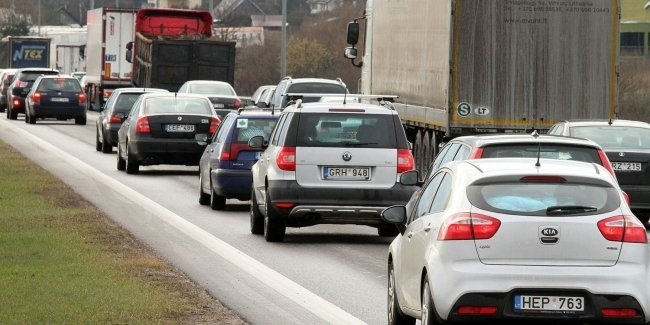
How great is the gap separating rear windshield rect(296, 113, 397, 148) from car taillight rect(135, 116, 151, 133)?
12.4m

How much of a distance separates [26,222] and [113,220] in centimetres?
147

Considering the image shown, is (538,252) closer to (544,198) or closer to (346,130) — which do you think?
(544,198)

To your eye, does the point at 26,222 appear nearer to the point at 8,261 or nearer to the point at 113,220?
the point at 113,220

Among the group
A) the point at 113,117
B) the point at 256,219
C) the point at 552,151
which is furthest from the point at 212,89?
the point at 552,151

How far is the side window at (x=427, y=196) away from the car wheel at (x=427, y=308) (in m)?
0.71

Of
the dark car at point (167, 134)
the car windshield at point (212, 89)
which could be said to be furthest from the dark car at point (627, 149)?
the car windshield at point (212, 89)

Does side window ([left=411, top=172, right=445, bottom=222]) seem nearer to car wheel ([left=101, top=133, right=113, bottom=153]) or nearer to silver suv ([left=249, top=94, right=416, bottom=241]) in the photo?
silver suv ([left=249, top=94, right=416, bottom=241])

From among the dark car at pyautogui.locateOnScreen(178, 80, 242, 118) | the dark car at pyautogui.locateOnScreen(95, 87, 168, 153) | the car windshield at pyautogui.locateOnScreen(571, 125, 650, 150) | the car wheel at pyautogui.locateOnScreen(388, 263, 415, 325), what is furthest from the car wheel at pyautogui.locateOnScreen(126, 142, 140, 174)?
the car wheel at pyautogui.locateOnScreen(388, 263, 415, 325)

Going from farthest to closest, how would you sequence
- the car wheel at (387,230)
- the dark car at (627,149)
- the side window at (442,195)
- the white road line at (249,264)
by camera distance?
the dark car at (627,149), the car wheel at (387,230), the white road line at (249,264), the side window at (442,195)

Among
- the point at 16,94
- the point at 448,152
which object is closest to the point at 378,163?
the point at 448,152

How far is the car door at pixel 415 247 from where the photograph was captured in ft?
35.9

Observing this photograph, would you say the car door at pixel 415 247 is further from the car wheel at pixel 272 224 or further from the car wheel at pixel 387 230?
the car wheel at pixel 387 230

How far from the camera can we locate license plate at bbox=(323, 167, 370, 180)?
63.6 ft

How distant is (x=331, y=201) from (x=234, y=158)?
501 centimetres
